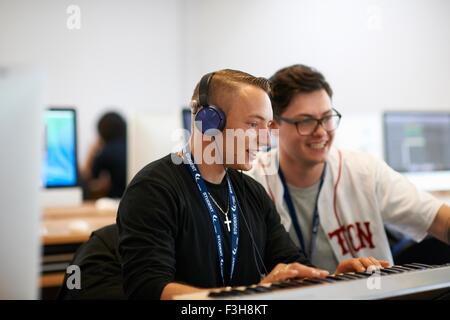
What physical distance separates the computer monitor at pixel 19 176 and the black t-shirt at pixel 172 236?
31 cm

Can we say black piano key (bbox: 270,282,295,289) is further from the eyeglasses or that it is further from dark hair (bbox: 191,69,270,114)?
the eyeglasses

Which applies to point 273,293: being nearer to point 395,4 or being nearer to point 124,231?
point 124,231

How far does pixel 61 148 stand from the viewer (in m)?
2.22

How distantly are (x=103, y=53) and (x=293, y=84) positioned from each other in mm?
2845

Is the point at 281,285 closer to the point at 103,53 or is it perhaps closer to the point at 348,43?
the point at 348,43

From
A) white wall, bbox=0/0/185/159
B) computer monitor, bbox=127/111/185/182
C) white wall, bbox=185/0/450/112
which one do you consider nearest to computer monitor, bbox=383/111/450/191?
white wall, bbox=185/0/450/112

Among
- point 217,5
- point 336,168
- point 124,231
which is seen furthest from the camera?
point 217,5

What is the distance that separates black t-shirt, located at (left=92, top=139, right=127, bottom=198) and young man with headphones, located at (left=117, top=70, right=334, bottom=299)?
189 centimetres

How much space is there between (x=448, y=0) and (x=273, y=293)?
7.97ft

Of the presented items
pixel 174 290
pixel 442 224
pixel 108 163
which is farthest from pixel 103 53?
pixel 174 290

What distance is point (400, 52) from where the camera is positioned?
2.61 metres

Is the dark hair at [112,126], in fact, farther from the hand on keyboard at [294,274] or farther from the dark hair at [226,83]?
the hand on keyboard at [294,274]
